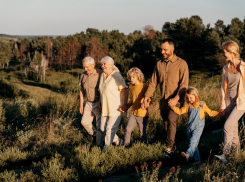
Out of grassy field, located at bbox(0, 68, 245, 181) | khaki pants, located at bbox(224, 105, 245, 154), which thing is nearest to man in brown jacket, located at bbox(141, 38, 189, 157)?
grassy field, located at bbox(0, 68, 245, 181)

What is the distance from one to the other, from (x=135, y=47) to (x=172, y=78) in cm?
4434

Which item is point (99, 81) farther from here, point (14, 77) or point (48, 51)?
point (48, 51)

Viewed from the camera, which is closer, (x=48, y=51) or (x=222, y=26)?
(x=222, y=26)

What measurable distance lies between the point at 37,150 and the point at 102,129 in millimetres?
1311

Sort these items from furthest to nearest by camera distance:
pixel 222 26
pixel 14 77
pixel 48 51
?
1. pixel 48 51
2. pixel 14 77
3. pixel 222 26

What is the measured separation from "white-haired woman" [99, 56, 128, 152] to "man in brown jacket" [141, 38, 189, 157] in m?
0.48

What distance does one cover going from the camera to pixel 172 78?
4.55 meters

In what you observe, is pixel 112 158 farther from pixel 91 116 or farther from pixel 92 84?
pixel 92 84

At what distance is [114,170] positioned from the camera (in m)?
4.06

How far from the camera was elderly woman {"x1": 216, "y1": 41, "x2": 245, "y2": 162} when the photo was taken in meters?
4.05

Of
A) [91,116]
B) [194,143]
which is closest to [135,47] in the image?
[91,116]

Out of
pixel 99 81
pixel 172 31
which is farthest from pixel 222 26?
pixel 99 81

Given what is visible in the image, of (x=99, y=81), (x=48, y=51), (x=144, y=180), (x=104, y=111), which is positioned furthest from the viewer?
(x=48, y=51)

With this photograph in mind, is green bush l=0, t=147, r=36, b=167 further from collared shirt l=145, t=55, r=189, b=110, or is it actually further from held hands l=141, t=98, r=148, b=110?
collared shirt l=145, t=55, r=189, b=110
